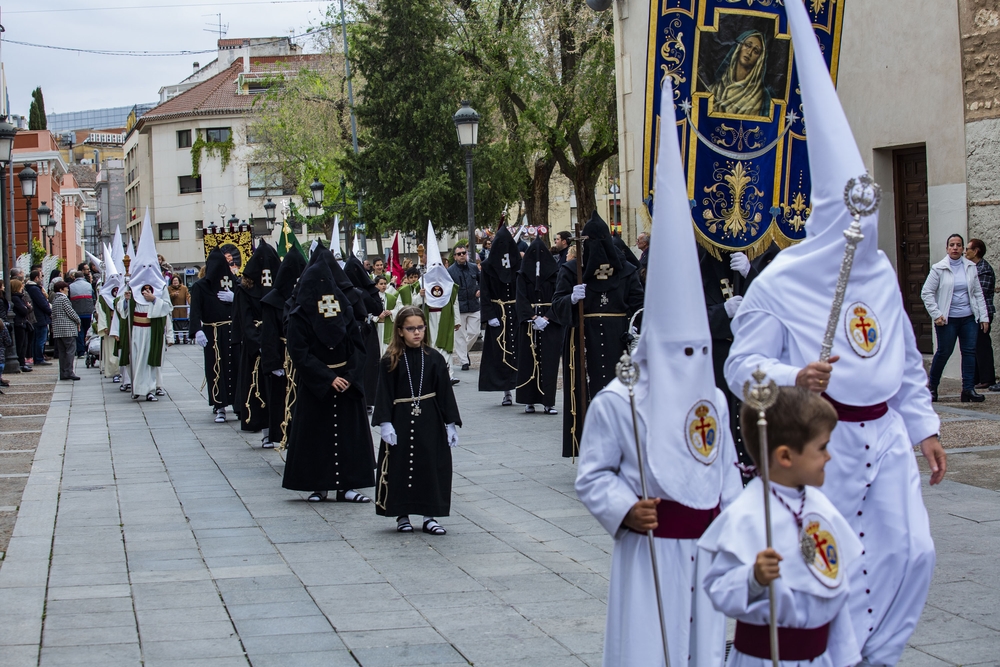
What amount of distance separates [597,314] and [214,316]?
6616mm

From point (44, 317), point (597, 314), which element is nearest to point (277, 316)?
point (597, 314)

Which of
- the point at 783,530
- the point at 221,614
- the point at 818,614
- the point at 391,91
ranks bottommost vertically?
the point at 221,614

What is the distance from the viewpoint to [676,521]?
156 inches

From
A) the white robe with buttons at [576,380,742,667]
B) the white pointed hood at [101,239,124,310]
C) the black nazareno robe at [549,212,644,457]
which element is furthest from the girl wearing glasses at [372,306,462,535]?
the white pointed hood at [101,239,124,310]

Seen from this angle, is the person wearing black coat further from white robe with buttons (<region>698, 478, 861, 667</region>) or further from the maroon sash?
white robe with buttons (<region>698, 478, 861, 667</region>)

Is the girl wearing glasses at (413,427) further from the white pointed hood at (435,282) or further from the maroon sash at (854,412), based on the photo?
the white pointed hood at (435,282)

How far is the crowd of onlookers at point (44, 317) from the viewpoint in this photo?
21.5 metres

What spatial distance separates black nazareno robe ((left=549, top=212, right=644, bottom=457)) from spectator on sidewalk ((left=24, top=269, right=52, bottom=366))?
53.6 feet

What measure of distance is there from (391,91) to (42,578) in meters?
24.8

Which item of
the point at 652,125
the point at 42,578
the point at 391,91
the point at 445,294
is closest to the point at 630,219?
the point at 445,294

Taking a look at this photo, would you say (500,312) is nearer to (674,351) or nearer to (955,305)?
(955,305)

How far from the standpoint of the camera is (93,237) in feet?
384

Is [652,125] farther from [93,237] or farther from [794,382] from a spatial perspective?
[93,237]

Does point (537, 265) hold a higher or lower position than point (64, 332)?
higher
